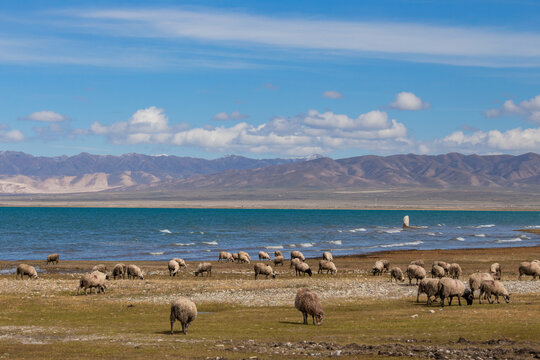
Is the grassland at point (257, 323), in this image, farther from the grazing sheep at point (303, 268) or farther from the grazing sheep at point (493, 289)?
the grazing sheep at point (303, 268)

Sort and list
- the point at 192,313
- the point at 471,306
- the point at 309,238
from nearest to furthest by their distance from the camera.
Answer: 1. the point at 192,313
2. the point at 471,306
3. the point at 309,238

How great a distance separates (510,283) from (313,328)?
22.7 meters

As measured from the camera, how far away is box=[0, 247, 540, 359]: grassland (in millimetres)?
22844

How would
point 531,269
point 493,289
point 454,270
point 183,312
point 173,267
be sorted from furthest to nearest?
point 173,267 → point 454,270 → point 531,269 → point 493,289 → point 183,312

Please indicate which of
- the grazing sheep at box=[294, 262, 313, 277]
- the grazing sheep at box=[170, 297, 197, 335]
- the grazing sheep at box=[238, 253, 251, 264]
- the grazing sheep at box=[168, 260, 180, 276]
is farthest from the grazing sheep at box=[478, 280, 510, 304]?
the grazing sheep at box=[238, 253, 251, 264]

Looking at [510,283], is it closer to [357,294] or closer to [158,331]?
[357,294]

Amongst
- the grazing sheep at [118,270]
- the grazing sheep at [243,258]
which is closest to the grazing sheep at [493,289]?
the grazing sheep at [118,270]

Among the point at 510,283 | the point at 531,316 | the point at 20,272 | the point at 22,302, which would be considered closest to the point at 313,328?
the point at 531,316

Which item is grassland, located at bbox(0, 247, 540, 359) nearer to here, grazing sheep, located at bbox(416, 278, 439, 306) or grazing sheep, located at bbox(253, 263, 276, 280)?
grazing sheep, located at bbox(416, 278, 439, 306)

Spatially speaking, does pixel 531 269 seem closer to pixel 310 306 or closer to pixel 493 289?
pixel 493 289

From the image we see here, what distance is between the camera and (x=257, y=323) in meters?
29.7

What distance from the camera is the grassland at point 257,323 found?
22844mm

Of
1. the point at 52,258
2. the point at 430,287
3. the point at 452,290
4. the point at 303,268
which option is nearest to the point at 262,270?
the point at 303,268

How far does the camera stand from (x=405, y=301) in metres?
36.8
